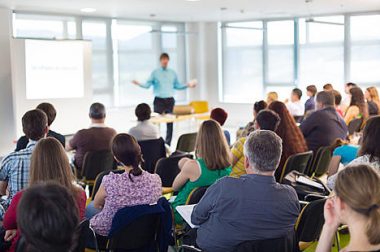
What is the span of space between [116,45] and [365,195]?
1116 centimetres

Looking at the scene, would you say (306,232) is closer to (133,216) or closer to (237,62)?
(133,216)

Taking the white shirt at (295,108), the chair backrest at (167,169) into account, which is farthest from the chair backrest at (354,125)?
the chair backrest at (167,169)

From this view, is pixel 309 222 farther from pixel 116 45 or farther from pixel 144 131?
pixel 116 45

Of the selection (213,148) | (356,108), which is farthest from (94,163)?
(356,108)

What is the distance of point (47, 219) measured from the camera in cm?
172

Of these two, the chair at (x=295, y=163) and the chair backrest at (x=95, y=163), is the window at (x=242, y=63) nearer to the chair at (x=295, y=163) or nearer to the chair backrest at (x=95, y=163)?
the chair backrest at (x=95, y=163)

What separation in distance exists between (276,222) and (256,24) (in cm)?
1169

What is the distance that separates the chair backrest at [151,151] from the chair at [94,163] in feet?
1.17

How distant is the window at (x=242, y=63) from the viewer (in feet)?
46.5

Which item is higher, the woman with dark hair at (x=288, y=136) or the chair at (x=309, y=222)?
the woman with dark hair at (x=288, y=136)

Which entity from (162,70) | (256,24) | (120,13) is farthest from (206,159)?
(256,24)

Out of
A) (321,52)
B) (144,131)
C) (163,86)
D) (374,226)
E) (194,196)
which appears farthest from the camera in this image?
(321,52)

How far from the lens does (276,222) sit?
2.86 metres

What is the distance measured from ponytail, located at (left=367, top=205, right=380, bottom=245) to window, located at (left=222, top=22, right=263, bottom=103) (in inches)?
483
